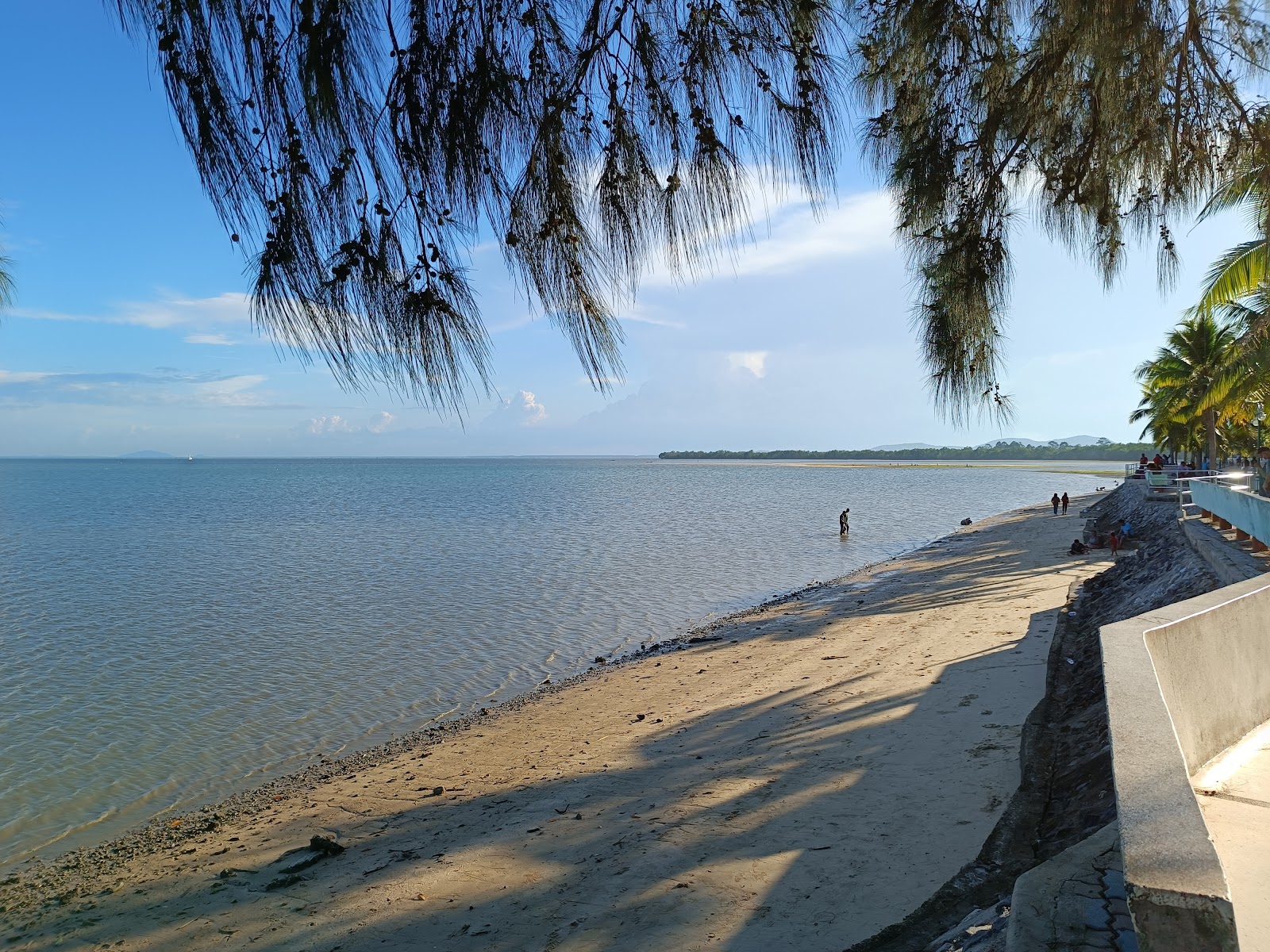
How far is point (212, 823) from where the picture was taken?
729cm

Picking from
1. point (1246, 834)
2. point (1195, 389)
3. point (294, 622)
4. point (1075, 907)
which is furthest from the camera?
point (1195, 389)

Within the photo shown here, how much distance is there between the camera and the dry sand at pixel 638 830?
4617mm

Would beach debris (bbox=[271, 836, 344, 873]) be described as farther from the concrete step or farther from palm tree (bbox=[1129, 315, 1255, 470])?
palm tree (bbox=[1129, 315, 1255, 470])

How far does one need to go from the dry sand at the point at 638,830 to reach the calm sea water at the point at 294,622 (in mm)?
2343

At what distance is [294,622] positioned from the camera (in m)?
17.7

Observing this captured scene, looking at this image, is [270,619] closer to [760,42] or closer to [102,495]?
[760,42]

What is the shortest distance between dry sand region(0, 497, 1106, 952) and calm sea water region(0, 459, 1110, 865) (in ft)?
7.69

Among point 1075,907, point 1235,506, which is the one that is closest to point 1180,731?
point 1075,907

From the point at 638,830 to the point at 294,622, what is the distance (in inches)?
553

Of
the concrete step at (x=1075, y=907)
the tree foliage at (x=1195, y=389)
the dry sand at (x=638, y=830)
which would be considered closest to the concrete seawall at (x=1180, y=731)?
the concrete step at (x=1075, y=907)

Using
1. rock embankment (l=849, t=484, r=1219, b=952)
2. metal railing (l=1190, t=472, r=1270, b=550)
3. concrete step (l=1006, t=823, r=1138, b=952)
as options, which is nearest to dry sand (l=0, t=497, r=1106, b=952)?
rock embankment (l=849, t=484, r=1219, b=952)

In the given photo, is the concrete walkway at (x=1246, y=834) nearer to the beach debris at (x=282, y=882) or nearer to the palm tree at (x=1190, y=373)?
the beach debris at (x=282, y=882)

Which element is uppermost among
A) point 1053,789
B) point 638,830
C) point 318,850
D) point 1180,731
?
point 1180,731

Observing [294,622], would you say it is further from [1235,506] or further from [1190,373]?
[1190,373]
